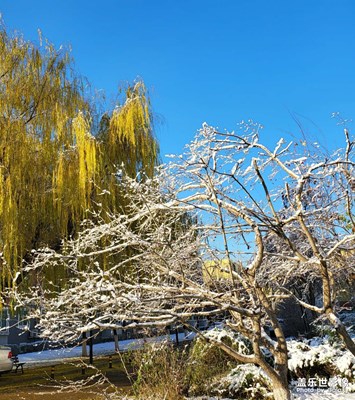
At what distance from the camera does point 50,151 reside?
10000 mm

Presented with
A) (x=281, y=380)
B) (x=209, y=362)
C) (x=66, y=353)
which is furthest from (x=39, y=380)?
(x=66, y=353)

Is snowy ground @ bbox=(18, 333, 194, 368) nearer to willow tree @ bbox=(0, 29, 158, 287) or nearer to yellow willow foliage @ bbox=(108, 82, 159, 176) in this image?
willow tree @ bbox=(0, 29, 158, 287)

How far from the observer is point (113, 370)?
13367 millimetres

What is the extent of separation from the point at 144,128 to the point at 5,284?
4791mm

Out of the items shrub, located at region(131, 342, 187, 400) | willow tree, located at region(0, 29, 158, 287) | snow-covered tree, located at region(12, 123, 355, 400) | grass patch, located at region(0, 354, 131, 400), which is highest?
willow tree, located at region(0, 29, 158, 287)

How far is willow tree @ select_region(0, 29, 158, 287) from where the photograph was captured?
9.22m

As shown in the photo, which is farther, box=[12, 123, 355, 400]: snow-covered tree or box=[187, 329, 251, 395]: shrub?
box=[187, 329, 251, 395]: shrub

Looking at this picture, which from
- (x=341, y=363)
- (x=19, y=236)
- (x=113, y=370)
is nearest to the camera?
(x=341, y=363)

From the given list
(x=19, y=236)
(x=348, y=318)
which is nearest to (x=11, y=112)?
(x=19, y=236)

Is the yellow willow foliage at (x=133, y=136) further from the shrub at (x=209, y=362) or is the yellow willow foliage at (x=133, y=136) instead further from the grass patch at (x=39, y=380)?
the grass patch at (x=39, y=380)

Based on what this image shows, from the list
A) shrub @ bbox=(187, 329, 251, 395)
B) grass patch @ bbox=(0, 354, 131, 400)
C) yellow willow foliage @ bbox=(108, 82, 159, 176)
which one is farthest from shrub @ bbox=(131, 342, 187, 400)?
yellow willow foliage @ bbox=(108, 82, 159, 176)

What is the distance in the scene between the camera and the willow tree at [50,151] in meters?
9.22

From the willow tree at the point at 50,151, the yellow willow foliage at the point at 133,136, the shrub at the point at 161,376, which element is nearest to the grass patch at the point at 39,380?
the shrub at the point at 161,376

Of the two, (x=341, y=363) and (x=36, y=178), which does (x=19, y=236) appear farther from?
(x=341, y=363)
